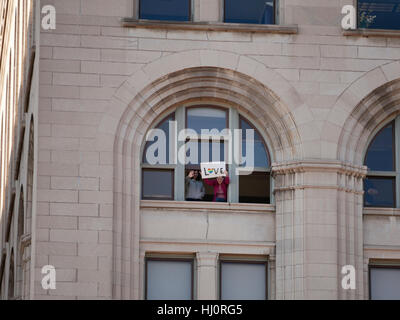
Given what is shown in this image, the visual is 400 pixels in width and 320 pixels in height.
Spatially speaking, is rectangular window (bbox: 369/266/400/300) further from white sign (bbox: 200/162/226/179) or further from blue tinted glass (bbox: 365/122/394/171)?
white sign (bbox: 200/162/226/179)

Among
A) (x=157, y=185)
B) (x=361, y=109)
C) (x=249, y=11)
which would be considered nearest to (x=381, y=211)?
(x=361, y=109)

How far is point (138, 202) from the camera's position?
139 feet

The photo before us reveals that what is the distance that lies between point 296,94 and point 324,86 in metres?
0.80

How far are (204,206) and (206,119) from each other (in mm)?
2563

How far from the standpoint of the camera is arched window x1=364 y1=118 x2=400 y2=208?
43.4 m

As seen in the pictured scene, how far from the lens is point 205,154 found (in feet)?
142

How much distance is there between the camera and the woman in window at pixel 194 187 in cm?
4294

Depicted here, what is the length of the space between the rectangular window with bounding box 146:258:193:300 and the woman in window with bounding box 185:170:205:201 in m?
1.76

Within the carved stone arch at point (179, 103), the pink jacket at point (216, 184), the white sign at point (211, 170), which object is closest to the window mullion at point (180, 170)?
the carved stone arch at point (179, 103)

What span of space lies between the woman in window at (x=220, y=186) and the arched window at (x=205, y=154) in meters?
0.03

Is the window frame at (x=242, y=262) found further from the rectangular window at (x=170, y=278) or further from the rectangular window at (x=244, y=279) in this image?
the rectangular window at (x=170, y=278)

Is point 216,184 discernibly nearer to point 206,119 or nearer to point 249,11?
point 206,119

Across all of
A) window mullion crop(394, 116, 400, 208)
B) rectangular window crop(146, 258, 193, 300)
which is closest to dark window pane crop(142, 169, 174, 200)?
rectangular window crop(146, 258, 193, 300)
